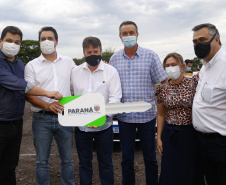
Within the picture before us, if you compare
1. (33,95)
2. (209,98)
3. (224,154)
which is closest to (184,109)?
(209,98)

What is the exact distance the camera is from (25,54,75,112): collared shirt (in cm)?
266

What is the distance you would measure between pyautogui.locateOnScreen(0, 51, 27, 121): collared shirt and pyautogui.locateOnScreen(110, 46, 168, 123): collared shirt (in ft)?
4.02

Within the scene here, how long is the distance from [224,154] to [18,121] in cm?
223

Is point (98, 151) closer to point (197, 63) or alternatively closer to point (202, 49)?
point (202, 49)

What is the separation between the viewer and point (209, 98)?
2.01 m

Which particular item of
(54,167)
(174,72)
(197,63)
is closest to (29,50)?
(197,63)

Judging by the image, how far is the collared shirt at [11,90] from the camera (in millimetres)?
2363

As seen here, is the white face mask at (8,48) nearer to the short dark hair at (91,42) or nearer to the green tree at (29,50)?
the short dark hair at (91,42)

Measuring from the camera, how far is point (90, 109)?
2377mm

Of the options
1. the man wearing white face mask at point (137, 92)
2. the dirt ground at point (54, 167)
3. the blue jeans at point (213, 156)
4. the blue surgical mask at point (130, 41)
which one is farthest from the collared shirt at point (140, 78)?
the dirt ground at point (54, 167)

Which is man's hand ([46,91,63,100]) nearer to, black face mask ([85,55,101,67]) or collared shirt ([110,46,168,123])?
black face mask ([85,55,101,67])

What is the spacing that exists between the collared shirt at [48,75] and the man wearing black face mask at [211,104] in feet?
5.02

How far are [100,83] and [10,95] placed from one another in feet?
3.34

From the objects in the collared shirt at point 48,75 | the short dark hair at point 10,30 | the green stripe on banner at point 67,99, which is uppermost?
the short dark hair at point 10,30
